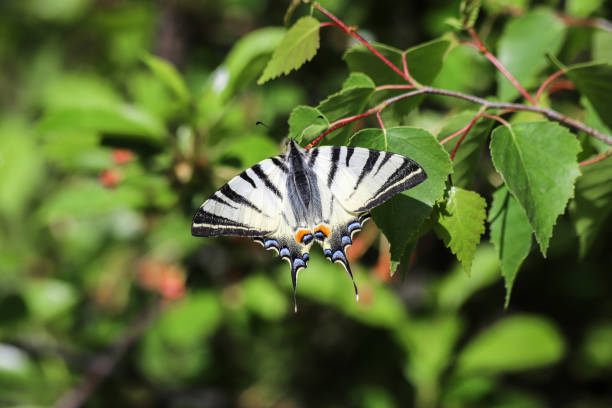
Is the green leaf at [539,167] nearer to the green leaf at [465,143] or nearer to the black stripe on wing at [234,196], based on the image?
the green leaf at [465,143]

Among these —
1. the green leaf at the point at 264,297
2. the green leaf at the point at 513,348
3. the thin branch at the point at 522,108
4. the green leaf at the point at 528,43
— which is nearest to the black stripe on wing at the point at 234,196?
the thin branch at the point at 522,108

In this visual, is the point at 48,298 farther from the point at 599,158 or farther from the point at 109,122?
the point at 599,158

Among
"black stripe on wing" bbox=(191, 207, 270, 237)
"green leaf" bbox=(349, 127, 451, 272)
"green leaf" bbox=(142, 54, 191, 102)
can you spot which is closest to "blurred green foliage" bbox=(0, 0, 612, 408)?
"green leaf" bbox=(142, 54, 191, 102)

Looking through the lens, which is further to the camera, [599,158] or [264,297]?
[264,297]

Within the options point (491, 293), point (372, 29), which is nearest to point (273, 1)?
point (372, 29)

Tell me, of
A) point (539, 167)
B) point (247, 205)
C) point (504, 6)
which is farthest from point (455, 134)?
point (504, 6)

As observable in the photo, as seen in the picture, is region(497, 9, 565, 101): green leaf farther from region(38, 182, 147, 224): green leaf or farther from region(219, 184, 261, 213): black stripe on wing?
region(38, 182, 147, 224): green leaf
